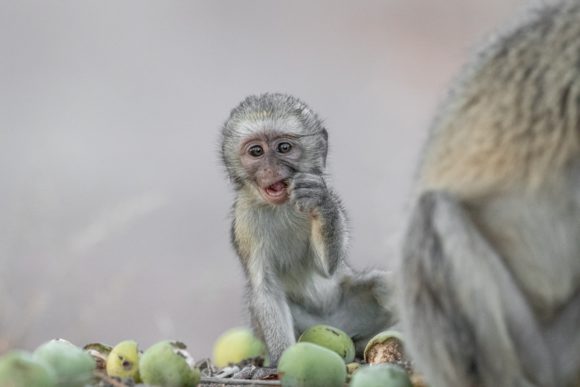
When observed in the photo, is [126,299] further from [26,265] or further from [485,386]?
[485,386]

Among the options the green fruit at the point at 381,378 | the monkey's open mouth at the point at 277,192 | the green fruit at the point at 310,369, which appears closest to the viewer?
the green fruit at the point at 381,378

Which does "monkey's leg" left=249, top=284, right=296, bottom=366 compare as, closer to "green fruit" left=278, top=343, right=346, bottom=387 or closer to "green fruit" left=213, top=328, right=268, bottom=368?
"green fruit" left=213, top=328, right=268, bottom=368

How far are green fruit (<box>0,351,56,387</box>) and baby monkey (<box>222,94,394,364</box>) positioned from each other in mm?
2588

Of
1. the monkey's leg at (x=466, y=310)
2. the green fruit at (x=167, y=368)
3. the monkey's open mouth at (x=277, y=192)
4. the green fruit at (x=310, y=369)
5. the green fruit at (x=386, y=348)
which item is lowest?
the monkey's leg at (x=466, y=310)

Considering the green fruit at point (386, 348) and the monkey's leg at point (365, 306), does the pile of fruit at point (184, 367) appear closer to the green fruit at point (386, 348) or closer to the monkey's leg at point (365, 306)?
the green fruit at point (386, 348)

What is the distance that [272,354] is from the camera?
6133 mm

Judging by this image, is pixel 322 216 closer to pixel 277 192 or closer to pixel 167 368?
pixel 277 192

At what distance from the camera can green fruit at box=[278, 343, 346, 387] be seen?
4465 mm

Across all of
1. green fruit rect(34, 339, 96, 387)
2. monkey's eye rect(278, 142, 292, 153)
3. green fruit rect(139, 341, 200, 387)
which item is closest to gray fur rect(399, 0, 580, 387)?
green fruit rect(139, 341, 200, 387)

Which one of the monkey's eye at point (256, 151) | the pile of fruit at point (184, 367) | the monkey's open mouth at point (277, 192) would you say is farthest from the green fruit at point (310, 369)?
the monkey's eye at point (256, 151)

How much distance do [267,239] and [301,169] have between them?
0.46 m

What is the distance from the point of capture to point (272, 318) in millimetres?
6289

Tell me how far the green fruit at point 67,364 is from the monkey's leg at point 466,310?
125 cm

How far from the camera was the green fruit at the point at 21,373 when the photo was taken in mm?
3811
